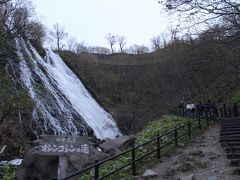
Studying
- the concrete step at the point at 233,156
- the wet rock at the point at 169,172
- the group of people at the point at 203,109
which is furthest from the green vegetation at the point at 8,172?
the group of people at the point at 203,109

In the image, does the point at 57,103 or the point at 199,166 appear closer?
the point at 199,166

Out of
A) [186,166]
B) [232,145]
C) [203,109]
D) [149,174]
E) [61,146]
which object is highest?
[203,109]

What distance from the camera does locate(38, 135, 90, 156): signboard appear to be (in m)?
7.42

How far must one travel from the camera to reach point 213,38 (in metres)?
14.1

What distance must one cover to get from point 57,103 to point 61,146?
1772 centimetres

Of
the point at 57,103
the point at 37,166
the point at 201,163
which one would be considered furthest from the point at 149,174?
the point at 57,103

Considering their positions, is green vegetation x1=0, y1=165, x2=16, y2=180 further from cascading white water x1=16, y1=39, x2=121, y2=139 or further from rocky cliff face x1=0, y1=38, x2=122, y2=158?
cascading white water x1=16, y1=39, x2=121, y2=139

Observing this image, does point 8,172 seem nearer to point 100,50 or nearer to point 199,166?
point 199,166

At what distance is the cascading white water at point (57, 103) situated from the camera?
21969 millimetres

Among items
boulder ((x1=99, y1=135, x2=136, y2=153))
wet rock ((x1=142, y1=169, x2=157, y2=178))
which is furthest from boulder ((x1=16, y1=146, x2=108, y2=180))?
boulder ((x1=99, y1=135, x2=136, y2=153))

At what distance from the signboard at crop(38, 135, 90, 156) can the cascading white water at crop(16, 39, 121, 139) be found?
12401mm

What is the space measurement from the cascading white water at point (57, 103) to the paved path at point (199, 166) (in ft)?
38.4

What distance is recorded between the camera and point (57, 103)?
24781 millimetres

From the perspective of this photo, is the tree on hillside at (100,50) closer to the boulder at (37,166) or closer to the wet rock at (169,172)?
the boulder at (37,166)
